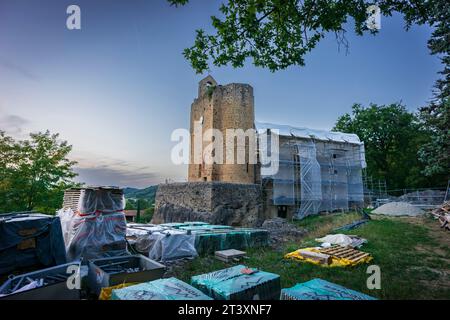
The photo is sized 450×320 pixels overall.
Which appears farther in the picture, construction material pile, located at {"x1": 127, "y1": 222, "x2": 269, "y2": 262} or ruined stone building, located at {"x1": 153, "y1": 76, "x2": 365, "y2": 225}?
ruined stone building, located at {"x1": 153, "y1": 76, "x2": 365, "y2": 225}

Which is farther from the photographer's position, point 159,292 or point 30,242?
point 30,242

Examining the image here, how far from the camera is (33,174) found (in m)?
11.5

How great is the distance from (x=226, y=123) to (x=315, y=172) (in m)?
9.06

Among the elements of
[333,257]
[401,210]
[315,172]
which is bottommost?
[333,257]

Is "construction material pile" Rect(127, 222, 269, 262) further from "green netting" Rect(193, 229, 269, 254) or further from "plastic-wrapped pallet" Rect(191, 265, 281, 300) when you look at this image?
"plastic-wrapped pallet" Rect(191, 265, 281, 300)

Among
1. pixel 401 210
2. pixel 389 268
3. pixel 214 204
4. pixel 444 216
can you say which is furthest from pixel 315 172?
pixel 389 268

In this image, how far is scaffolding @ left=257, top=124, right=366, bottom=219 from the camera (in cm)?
1850

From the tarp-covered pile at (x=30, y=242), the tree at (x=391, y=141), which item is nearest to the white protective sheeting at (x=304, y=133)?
the tree at (x=391, y=141)

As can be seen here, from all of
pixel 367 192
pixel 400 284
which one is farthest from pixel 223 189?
pixel 367 192

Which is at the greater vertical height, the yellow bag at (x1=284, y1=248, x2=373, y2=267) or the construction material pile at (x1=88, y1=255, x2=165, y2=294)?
the construction material pile at (x1=88, y1=255, x2=165, y2=294)

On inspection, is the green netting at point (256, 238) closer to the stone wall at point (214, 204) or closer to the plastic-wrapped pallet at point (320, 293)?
the plastic-wrapped pallet at point (320, 293)

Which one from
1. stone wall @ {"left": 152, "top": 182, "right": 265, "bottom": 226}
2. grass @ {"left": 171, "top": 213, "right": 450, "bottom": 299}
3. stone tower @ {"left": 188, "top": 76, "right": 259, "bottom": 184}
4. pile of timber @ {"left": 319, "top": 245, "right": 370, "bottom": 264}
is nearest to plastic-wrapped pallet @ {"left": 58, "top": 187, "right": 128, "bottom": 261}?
grass @ {"left": 171, "top": 213, "right": 450, "bottom": 299}

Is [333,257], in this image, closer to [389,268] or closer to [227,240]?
[389,268]

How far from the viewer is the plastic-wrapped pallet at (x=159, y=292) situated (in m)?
2.55
